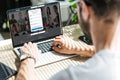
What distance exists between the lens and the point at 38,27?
1497 mm

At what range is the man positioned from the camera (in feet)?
2.17

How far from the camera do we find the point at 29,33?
149 cm

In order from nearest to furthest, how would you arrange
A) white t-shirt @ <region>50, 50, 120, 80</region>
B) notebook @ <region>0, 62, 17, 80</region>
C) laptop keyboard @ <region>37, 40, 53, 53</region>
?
1. white t-shirt @ <region>50, 50, 120, 80</region>
2. notebook @ <region>0, 62, 17, 80</region>
3. laptop keyboard @ <region>37, 40, 53, 53</region>

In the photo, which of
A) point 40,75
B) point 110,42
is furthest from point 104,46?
point 40,75

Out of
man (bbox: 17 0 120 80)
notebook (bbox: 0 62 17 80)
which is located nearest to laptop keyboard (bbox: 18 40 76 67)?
notebook (bbox: 0 62 17 80)

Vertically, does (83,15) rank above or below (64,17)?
above

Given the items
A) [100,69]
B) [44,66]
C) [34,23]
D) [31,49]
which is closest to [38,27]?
[34,23]

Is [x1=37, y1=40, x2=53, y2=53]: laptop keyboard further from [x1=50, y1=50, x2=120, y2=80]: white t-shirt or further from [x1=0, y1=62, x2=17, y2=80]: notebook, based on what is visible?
[x1=50, y1=50, x2=120, y2=80]: white t-shirt

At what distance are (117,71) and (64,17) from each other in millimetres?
1599

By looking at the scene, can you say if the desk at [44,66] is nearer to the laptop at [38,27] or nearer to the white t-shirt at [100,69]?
the laptop at [38,27]

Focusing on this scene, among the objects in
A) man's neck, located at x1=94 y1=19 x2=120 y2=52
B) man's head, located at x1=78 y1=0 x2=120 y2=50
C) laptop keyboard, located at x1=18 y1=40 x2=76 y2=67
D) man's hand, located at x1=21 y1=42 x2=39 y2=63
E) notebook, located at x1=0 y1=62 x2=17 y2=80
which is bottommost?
notebook, located at x1=0 y1=62 x2=17 y2=80

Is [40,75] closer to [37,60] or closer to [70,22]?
[37,60]

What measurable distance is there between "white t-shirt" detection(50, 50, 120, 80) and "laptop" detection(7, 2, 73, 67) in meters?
0.66

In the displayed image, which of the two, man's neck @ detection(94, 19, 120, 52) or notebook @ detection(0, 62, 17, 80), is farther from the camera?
notebook @ detection(0, 62, 17, 80)
